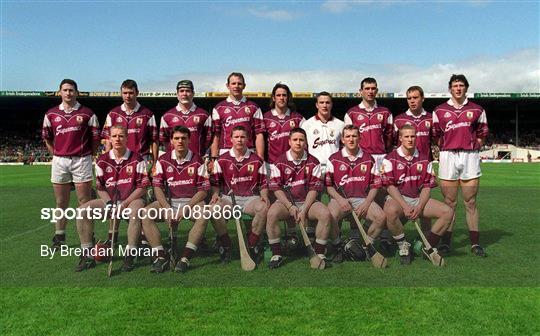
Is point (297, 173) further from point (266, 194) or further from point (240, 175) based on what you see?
point (240, 175)

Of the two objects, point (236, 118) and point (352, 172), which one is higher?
point (236, 118)

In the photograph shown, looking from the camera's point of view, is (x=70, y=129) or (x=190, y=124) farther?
(x=70, y=129)

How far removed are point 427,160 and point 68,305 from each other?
406 cm

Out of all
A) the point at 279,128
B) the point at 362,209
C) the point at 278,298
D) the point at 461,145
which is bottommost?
the point at 278,298

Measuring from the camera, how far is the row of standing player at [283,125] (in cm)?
562

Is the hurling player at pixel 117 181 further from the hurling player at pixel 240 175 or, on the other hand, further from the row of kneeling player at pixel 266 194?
the hurling player at pixel 240 175

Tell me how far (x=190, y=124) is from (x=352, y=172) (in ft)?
6.83

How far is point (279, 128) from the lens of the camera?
19.5 ft

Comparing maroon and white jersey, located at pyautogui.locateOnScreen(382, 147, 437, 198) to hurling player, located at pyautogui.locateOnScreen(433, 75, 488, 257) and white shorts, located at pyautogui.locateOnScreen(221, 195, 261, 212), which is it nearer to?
hurling player, located at pyautogui.locateOnScreen(433, 75, 488, 257)

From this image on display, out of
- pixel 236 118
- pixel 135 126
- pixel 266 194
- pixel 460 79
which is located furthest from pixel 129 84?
pixel 460 79

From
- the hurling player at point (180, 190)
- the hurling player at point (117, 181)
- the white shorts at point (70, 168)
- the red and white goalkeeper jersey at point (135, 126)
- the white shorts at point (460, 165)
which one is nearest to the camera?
the hurling player at point (180, 190)

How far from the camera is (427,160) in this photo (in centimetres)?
546

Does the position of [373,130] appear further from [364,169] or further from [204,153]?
[204,153]

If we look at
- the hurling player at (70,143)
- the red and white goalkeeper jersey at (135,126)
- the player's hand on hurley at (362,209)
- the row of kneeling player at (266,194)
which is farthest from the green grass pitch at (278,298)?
the red and white goalkeeper jersey at (135,126)
